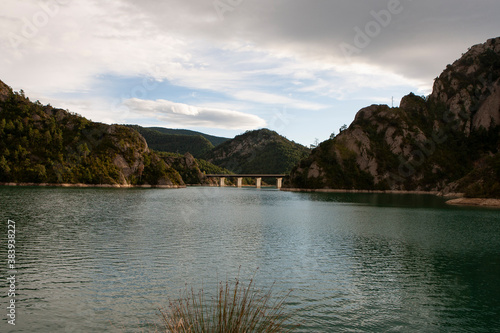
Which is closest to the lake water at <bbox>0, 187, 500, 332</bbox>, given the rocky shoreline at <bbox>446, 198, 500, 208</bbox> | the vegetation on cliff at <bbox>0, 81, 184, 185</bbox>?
the rocky shoreline at <bbox>446, 198, 500, 208</bbox>

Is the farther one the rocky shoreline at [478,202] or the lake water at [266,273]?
the rocky shoreline at [478,202]

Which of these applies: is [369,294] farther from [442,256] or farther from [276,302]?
[442,256]

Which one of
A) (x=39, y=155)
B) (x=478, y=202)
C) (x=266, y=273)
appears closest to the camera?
(x=266, y=273)

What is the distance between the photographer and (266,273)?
1059 inches

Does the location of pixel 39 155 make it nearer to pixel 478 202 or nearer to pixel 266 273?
pixel 266 273

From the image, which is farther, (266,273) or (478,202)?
(478,202)

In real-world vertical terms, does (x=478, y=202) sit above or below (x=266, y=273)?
above

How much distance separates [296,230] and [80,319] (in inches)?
1445

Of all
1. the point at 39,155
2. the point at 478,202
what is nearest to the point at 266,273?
the point at 478,202

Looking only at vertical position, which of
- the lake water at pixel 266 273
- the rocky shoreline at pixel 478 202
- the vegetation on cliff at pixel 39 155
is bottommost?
the lake water at pixel 266 273

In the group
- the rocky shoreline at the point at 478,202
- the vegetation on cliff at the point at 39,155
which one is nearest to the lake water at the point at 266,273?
the rocky shoreline at the point at 478,202

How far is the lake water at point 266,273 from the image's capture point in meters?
18.1

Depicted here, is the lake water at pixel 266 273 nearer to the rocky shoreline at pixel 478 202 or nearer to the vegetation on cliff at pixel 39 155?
the rocky shoreline at pixel 478 202

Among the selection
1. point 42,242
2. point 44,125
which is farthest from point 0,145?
point 42,242
